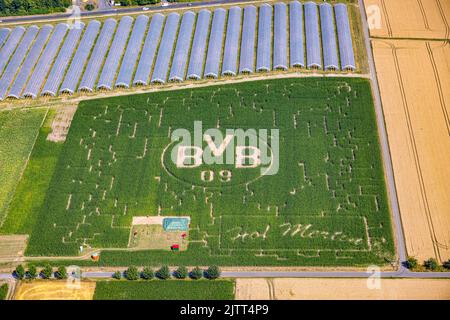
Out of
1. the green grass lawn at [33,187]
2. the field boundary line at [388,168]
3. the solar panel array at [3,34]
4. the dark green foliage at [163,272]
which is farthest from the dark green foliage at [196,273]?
the solar panel array at [3,34]

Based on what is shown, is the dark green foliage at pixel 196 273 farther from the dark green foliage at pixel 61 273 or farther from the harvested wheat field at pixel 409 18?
the harvested wheat field at pixel 409 18

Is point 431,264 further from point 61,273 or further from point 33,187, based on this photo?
point 33,187

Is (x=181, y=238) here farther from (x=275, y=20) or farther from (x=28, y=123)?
(x=275, y=20)

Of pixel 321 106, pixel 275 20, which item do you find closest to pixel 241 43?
pixel 275 20

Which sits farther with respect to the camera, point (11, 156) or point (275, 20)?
point (275, 20)

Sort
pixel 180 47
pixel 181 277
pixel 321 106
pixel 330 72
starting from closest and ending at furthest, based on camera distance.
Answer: pixel 181 277 < pixel 321 106 < pixel 330 72 < pixel 180 47
